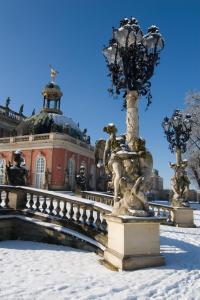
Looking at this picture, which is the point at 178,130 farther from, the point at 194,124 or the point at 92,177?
the point at 92,177

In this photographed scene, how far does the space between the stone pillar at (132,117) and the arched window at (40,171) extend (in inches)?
1026

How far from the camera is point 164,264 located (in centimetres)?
590

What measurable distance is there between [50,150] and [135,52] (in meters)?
25.6

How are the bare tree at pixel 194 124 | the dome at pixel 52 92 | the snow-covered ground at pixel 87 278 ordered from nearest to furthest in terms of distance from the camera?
the snow-covered ground at pixel 87 278 → the bare tree at pixel 194 124 → the dome at pixel 52 92

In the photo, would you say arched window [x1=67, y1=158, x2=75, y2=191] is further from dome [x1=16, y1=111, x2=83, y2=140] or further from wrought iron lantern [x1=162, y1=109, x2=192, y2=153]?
wrought iron lantern [x1=162, y1=109, x2=192, y2=153]

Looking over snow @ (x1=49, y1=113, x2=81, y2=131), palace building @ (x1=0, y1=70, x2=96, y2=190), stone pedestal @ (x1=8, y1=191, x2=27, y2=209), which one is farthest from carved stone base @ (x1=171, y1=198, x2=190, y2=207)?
snow @ (x1=49, y1=113, x2=81, y2=131)

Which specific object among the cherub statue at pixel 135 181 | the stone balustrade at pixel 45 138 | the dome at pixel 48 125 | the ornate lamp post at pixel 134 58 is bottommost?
the cherub statue at pixel 135 181

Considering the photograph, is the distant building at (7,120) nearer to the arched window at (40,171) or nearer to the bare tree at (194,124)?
the arched window at (40,171)

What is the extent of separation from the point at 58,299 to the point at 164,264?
107 inches

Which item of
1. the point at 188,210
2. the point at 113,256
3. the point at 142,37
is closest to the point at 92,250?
the point at 113,256

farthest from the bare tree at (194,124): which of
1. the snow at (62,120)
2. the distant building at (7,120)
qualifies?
the distant building at (7,120)

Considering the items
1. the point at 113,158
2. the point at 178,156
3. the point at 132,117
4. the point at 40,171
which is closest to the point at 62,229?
the point at 113,158

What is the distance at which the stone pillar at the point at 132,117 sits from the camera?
6945 millimetres

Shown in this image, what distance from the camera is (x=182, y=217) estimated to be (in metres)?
13.9
